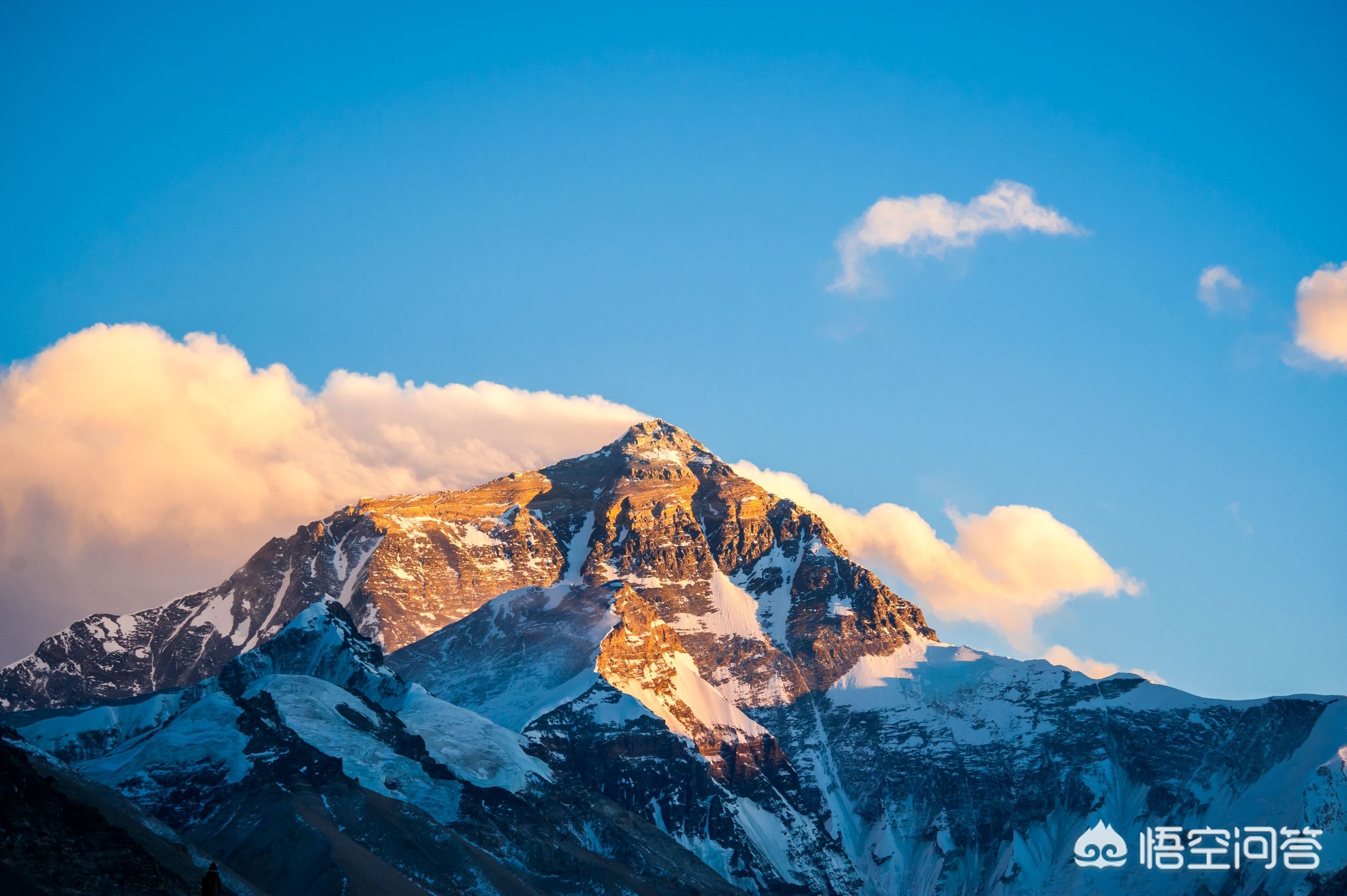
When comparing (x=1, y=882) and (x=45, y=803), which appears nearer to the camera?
(x=1, y=882)

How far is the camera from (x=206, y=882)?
120 meters

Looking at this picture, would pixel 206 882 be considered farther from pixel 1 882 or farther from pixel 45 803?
pixel 45 803

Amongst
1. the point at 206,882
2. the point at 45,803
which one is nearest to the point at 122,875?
the point at 45,803

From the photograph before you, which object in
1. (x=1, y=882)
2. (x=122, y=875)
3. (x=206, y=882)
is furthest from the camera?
(x=122, y=875)

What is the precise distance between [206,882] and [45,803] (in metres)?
81.9

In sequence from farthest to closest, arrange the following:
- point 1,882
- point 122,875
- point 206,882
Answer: point 122,875 → point 1,882 → point 206,882

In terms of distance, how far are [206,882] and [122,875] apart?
74357 millimetres

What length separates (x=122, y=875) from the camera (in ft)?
615

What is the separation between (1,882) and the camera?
17238 centimetres

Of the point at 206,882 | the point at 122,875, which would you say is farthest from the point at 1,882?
the point at 206,882

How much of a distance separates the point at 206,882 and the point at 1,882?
211ft

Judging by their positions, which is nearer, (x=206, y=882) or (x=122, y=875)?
(x=206, y=882)

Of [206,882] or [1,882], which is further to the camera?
[1,882]
